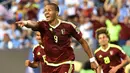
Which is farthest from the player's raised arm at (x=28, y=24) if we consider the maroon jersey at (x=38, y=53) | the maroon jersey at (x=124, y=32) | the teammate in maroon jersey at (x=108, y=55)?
the maroon jersey at (x=124, y=32)

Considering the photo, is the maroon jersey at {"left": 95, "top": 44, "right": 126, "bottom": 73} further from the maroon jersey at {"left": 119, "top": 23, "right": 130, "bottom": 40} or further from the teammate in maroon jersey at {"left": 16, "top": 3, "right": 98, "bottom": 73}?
the maroon jersey at {"left": 119, "top": 23, "right": 130, "bottom": 40}

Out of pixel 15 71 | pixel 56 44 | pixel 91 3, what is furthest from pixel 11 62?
pixel 56 44

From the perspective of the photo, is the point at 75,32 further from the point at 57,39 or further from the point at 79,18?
the point at 79,18

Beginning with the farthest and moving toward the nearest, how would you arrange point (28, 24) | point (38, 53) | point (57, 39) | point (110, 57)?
point (38, 53), point (110, 57), point (57, 39), point (28, 24)

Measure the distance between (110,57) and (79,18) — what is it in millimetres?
5580

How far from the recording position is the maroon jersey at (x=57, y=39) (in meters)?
7.62

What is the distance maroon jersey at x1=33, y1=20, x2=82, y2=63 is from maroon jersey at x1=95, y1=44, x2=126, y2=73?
167cm

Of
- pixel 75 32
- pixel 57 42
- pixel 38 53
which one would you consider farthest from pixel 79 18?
pixel 57 42

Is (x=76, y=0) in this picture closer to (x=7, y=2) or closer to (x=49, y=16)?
(x=7, y=2)

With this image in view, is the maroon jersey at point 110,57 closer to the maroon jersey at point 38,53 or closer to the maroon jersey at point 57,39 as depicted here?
the maroon jersey at point 38,53

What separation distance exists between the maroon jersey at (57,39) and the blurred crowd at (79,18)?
16.3ft

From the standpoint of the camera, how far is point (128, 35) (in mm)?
13508

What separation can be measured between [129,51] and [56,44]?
4.95 meters

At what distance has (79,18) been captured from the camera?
579 inches
